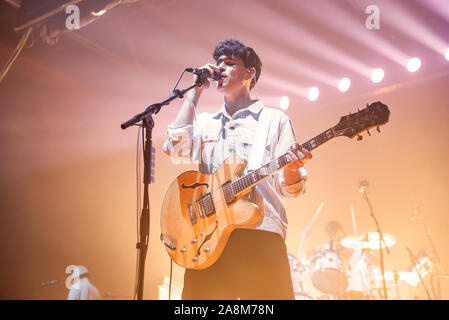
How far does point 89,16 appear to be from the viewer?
169 inches

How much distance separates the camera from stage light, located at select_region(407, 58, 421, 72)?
499 cm

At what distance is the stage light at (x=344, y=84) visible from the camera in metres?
5.46

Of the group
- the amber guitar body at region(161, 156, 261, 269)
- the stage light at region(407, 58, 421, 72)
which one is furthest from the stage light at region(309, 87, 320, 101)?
the amber guitar body at region(161, 156, 261, 269)

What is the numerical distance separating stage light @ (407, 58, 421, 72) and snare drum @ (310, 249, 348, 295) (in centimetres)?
270

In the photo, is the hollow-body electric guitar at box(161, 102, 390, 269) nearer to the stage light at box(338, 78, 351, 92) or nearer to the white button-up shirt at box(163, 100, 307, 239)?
the white button-up shirt at box(163, 100, 307, 239)

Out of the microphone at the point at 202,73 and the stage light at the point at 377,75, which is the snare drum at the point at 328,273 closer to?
the stage light at the point at 377,75

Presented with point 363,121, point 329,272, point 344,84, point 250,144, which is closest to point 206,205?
point 250,144

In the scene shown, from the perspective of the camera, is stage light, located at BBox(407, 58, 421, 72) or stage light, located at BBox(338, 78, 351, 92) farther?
stage light, located at BBox(338, 78, 351, 92)

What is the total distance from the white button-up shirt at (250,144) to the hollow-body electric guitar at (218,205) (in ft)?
0.35

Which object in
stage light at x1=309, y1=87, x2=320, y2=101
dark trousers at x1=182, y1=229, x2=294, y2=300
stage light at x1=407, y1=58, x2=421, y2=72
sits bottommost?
dark trousers at x1=182, y1=229, x2=294, y2=300

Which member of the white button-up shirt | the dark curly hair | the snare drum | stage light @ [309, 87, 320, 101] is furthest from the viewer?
stage light @ [309, 87, 320, 101]

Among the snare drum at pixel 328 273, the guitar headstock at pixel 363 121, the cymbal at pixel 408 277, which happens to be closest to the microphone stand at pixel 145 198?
the guitar headstock at pixel 363 121

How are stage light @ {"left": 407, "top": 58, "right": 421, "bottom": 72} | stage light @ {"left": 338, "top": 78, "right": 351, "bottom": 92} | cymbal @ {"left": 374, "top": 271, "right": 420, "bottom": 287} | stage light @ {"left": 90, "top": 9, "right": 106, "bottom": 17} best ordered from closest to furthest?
stage light @ {"left": 90, "top": 9, "right": 106, "bottom": 17}, stage light @ {"left": 407, "top": 58, "right": 421, "bottom": 72}, cymbal @ {"left": 374, "top": 271, "right": 420, "bottom": 287}, stage light @ {"left": 338, "top": 78, "right": 351, "bottom": 92}

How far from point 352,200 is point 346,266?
1.08 metres
